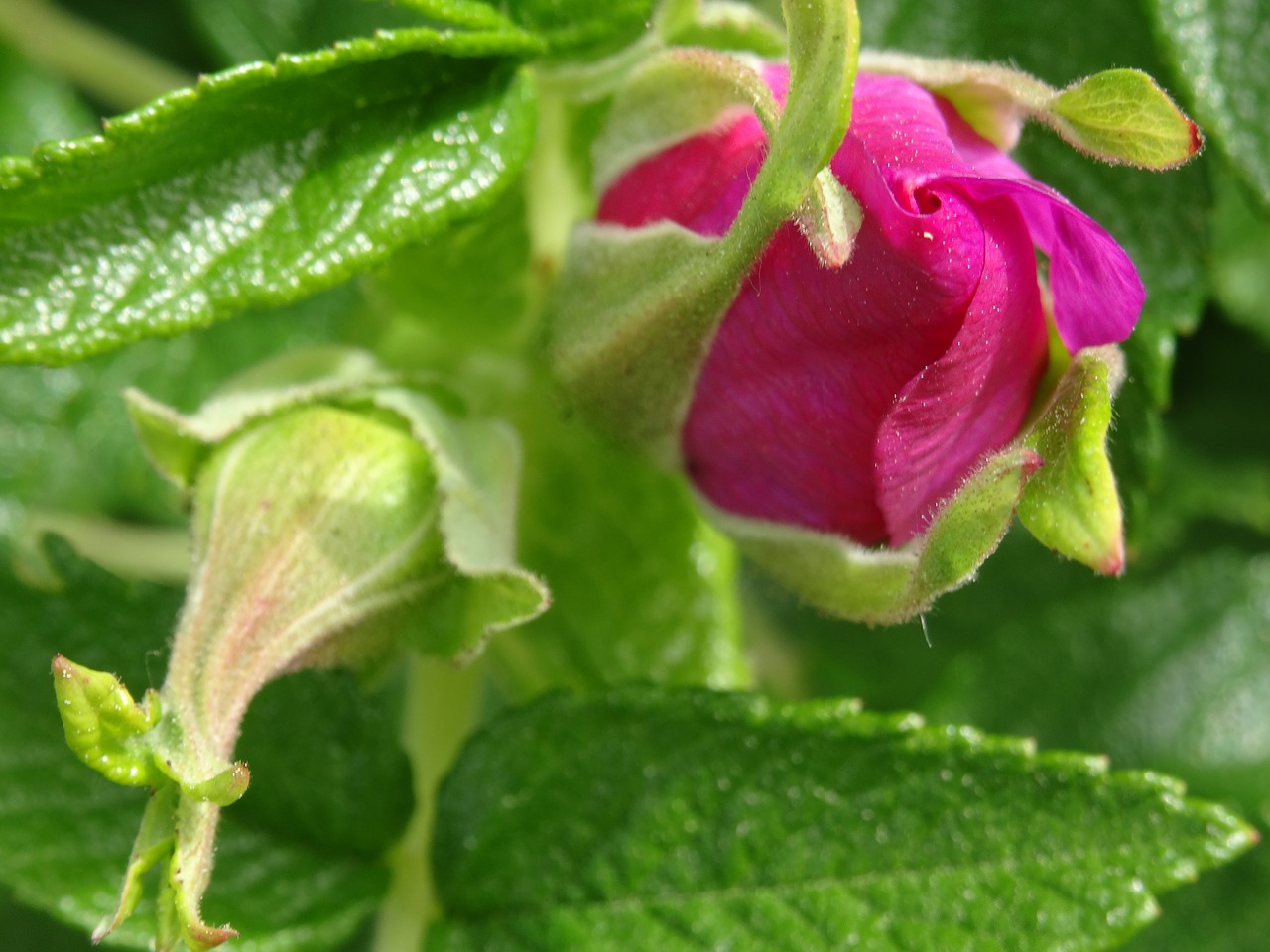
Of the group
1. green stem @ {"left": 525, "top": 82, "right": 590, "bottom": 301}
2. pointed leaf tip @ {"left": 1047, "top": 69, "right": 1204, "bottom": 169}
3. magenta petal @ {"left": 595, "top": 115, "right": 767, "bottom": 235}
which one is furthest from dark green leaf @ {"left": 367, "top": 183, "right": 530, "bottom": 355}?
pointed leaf tip @ {"left": 1047, "top": 69, "right": 1204, "bottom": 169}

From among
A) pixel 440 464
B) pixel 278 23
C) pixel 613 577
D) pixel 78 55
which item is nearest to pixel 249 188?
pixel 440 464

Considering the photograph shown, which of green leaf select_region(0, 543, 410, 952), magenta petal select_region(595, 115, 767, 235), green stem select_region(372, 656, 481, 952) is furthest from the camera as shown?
green stem select_region(372, 656, 481, 952)

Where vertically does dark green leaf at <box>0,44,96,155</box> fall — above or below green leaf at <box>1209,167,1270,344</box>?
above

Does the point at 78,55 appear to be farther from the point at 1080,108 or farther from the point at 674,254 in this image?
the point at 1080,108

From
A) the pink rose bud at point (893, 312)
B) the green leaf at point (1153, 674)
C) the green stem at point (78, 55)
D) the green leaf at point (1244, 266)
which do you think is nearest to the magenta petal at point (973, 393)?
the pink rose bud at point (893, 312)

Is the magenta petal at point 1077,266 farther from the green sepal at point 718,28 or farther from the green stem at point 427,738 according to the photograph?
the green stem at point 427,738

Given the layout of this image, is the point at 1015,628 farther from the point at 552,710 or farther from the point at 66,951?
the point at 66,951

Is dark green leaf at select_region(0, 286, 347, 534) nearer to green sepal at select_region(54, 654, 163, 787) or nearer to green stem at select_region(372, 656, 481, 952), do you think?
green stem at select_region(372, 656, 481, 952)
